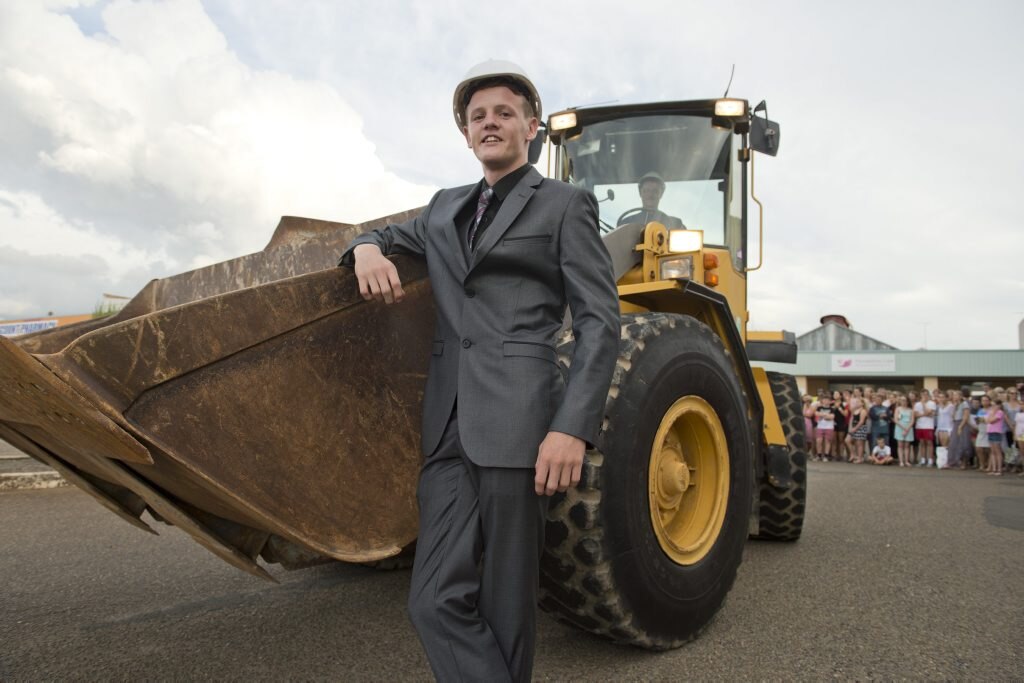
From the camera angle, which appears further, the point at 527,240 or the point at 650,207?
the point at 650,207

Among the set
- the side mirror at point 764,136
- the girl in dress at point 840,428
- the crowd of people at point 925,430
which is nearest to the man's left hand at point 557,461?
the side mirror at point 764,136

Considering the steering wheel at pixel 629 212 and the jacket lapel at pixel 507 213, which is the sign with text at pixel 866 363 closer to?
the steering wheel at pixel 629 212

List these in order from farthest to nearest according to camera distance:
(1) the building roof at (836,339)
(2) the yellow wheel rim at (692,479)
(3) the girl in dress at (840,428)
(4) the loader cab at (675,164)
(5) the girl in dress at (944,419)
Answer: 1. (1) the building roof at (836,339)
2. (3) the girl in dress at (840,428)
3. (5) the girl in dress at (944,419)
4. (4) the loader cab at (675,164)
5. (2) the yellow wheel rim at (692,479)

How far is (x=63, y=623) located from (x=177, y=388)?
2035 mm

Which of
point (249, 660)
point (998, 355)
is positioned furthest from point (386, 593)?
point (998, 355)

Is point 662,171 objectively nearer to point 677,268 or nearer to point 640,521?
point 677,268

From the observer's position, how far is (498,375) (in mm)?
1758

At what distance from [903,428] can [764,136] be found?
10875 millimetres

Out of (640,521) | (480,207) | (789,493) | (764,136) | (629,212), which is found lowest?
(789,493)

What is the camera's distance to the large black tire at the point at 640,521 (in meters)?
2.27

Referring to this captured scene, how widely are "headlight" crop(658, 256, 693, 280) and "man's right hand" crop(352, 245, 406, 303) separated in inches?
73.5

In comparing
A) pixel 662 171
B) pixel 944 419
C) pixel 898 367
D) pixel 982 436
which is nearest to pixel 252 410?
pixel 662 171

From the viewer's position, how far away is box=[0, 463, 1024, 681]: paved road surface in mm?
2480

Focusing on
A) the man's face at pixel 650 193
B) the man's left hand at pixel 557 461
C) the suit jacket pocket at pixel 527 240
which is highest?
the man's face at pixel 650 193
